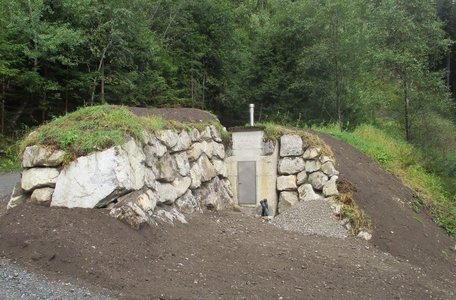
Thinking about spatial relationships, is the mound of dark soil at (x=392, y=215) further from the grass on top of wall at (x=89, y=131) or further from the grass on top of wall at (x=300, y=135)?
the grass on top of wall at (x=89, y=131)

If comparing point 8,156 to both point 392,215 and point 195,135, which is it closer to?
point 195,135

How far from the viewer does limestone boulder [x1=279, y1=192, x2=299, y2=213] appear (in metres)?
11.1

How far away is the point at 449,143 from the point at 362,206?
12094mm

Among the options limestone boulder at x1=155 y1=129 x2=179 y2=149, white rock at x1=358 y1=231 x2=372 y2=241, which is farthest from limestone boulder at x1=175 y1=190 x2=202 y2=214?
white rock at x1=358 y1=231 x2=372 y2=241

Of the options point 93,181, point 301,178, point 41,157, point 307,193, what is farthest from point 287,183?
point 41,157

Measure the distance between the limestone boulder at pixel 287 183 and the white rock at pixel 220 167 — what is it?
133 cm

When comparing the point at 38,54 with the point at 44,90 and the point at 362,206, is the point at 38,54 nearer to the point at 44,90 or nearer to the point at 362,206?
the point at 44,90

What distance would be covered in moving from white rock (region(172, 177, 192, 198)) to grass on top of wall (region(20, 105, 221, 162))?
4.12ft

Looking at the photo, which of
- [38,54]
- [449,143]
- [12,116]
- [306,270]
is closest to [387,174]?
[306,270]

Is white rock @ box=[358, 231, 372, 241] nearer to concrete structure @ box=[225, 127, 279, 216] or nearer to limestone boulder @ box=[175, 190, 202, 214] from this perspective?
concrete structure @ box=[225, 127, 279, 216]

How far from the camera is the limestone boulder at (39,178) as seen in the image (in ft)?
22.6

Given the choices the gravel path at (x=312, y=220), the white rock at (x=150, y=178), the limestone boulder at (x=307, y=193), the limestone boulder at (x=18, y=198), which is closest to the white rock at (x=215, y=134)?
the limestone boulder at (x=307, y=193)

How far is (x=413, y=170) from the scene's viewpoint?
48.2 ft

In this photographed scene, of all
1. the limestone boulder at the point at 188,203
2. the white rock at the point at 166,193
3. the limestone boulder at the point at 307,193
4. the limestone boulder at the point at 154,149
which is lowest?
the limestone boulder at the point at 307,193
